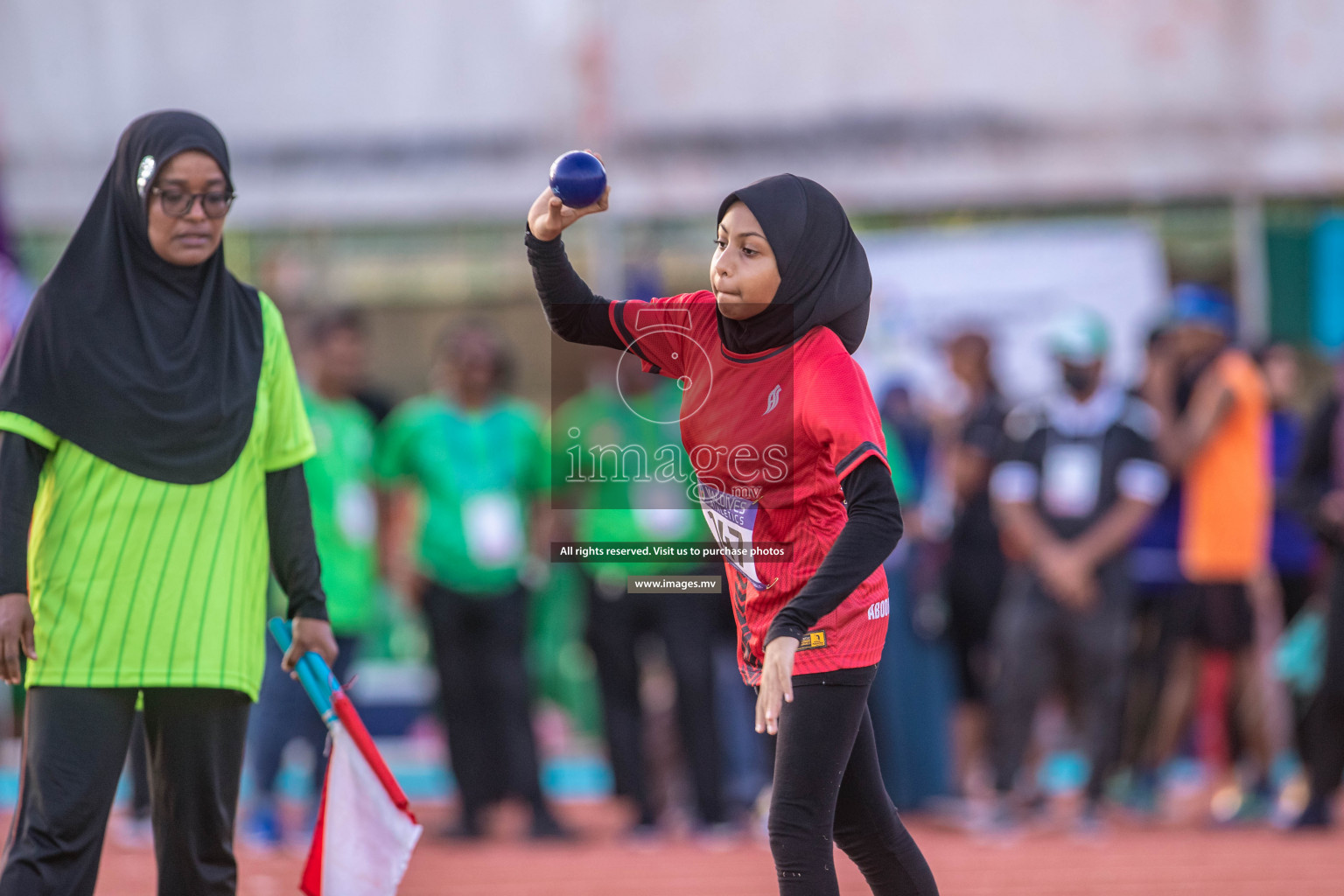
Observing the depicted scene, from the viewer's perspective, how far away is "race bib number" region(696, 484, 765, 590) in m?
3.58

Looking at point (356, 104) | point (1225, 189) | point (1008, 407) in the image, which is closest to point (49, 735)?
point (1008, 407)

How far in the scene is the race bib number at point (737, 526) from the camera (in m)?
3.58

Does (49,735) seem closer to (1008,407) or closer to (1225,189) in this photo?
(1008,407)

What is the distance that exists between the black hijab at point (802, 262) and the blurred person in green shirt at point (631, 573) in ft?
11.6

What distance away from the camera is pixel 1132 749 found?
7594 millimetres

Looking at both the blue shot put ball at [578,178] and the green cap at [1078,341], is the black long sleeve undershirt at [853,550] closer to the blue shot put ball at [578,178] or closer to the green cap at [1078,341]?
the blue shot put ball at [578,178]

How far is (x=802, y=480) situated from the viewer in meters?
3.48

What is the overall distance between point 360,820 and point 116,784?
596 millimetres

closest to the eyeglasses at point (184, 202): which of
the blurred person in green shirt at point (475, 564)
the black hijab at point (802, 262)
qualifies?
the black hijab at point (802, 262)

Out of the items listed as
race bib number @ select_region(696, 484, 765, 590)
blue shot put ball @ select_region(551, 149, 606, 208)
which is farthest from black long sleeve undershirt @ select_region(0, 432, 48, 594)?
race bib number @ select_region(696, 484, 765, 590)

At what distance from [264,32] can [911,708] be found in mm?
6321

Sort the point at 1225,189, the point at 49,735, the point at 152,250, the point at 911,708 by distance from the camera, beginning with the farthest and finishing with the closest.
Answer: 1. the point at 1225,189
2. the point at 911,708
3. the point at 152,250
4. the point at 49,735

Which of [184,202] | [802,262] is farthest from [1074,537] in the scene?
[184,202]

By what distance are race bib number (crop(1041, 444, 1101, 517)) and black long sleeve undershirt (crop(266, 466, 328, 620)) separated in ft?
14.8
